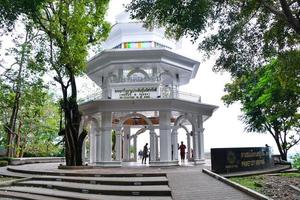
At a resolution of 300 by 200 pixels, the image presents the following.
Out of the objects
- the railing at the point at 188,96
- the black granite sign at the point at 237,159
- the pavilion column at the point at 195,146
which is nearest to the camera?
the black granite sign at the point at 237,159

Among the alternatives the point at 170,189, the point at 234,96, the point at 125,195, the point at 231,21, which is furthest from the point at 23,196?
the point at 234,96

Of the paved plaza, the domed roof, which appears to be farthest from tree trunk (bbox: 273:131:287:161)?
the paved plaza

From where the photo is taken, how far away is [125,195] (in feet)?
33.3

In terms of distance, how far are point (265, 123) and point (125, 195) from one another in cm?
1730

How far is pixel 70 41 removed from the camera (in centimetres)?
1697

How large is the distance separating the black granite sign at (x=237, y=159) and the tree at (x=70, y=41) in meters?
7.75

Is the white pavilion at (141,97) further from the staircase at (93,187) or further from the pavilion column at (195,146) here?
the staircase at (93,187)

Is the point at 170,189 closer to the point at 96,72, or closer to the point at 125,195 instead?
the point at 125,195

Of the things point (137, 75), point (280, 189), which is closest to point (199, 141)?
point (137, 75)

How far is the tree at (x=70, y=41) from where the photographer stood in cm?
1686

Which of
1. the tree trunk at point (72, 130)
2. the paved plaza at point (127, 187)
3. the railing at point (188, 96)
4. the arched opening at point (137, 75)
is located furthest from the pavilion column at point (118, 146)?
the paved plaza at point (127, 187)

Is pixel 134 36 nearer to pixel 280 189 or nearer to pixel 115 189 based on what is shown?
pixel 115 189

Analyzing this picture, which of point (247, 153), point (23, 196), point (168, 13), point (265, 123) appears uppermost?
point (168, 13)

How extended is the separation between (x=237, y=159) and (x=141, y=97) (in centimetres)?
611
